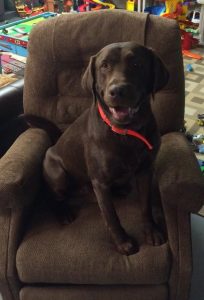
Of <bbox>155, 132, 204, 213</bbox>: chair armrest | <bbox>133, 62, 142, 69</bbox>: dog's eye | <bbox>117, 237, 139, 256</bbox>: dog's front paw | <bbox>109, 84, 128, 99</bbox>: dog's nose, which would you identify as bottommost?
<bbox>117, 237, 139, 256</bbox>: dog's front paw

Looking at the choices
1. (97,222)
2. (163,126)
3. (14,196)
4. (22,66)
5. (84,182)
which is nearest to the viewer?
(14,196)

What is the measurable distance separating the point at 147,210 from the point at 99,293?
0.38 m

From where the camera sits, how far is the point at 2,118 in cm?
181

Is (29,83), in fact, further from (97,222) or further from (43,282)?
(43,282)

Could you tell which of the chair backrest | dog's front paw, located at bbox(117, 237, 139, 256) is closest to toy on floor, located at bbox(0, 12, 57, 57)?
the chair backrest

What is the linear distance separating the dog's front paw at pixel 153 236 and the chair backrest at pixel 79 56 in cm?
55

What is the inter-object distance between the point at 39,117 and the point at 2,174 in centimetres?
52

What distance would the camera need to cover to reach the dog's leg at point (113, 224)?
1286 millimetres

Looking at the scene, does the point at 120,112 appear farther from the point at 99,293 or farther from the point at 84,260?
the point at 99,293

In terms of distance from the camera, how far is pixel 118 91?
1109 millimetres

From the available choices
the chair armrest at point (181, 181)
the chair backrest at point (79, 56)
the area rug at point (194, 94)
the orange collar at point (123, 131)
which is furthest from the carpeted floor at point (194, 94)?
the orange collar at point (123, 131)

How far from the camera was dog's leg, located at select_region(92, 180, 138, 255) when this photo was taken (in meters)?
1.29

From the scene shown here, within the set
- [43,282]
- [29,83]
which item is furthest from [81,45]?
[43,282]

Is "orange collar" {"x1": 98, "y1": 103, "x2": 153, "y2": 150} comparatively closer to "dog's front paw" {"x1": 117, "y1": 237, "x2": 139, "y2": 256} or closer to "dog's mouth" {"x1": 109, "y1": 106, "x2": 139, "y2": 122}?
"dog's mouth" {"x1": 109, "y1": 106, "x2": 139, "y2": 122}
